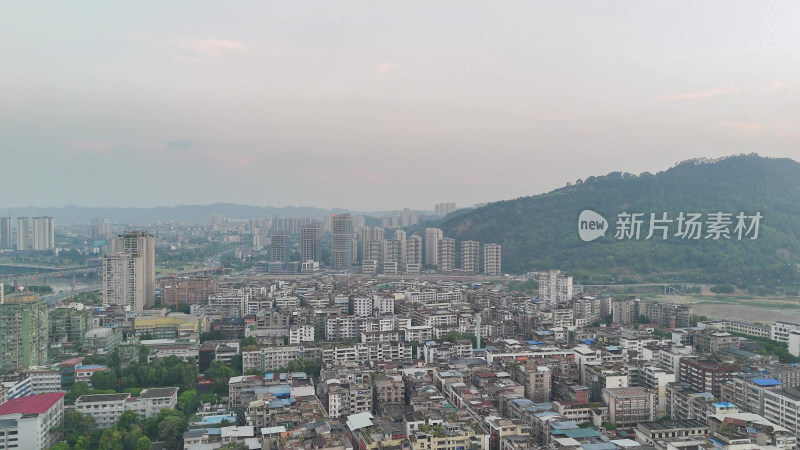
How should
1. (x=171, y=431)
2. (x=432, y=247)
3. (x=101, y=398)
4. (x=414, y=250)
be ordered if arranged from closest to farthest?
(x=171, y=431), (x=101, y=398), (x=414, y=250), (x=432, y=247)

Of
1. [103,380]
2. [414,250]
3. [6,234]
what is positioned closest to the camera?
[103,380]

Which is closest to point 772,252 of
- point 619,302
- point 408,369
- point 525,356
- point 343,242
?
point 619,302

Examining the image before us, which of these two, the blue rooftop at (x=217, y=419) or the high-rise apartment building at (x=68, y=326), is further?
the high-rise apartment building at (x=68, y=326)

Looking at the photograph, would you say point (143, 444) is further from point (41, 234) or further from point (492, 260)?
point (41, 234)

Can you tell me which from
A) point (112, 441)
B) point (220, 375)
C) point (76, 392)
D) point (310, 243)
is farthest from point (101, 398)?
point (310, 243)

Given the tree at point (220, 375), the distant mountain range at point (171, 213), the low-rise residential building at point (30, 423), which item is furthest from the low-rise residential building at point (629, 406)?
the distant mountain range at point (171, 213)

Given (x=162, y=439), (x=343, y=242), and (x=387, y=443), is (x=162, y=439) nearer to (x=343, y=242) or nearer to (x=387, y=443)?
(x=387, y=443)

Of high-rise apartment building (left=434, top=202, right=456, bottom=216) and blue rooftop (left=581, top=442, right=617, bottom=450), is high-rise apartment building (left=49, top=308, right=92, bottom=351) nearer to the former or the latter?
blue rooftop (left=581, top=442, right=617, bottom=450)

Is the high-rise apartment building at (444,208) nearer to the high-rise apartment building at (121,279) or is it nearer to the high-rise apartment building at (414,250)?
the high-rise apartment building at (414,250)
